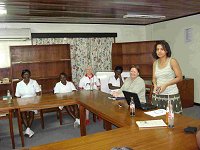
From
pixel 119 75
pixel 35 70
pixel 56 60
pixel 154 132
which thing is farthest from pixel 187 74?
pixel 154 132

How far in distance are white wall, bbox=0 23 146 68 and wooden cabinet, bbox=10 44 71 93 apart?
0.23m

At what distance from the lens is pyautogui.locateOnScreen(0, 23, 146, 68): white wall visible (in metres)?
5.51

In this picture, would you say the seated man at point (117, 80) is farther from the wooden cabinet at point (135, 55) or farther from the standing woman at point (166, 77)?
the standing woman at point (166, 77)

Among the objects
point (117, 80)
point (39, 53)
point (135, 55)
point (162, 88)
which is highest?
point (39, 53)

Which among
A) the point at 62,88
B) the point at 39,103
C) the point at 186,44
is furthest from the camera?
the point at 186,44

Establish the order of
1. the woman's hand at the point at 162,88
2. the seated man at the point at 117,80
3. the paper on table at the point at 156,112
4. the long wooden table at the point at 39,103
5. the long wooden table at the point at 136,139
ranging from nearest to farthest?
the long wooden table at the point at 136,139 → the paper on table at the point at 156,112 → the woman's hand at the point at 162,88 → the long wooden table at the point at 39,103 → the seated man at the point at 117,80

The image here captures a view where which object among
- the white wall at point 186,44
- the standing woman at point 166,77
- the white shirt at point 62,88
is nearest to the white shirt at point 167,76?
the standing woman at point 166,77

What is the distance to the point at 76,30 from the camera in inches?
245

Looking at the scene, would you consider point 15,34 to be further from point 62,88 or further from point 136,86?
point 136,86

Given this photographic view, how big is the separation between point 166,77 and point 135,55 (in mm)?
3967

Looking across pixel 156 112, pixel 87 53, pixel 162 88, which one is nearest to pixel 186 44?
pixel 87 53

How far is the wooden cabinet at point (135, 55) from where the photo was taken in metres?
6.24

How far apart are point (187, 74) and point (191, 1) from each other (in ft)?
7.97

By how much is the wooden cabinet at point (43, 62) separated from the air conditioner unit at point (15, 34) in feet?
0.79
